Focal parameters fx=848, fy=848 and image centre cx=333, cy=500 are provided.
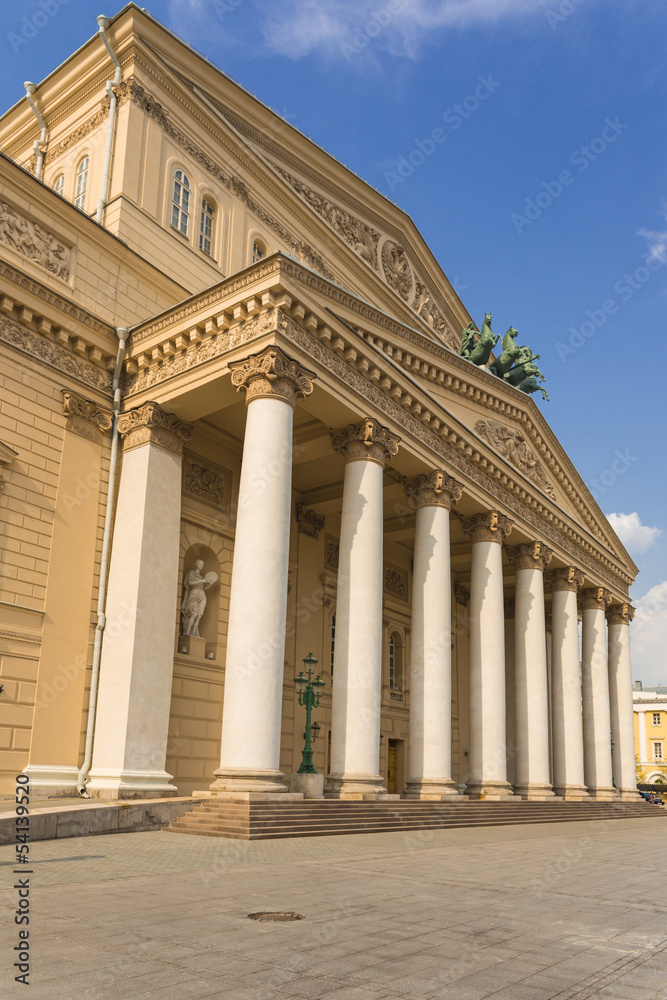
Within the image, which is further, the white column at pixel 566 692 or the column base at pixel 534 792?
the white column at pixel 566 692

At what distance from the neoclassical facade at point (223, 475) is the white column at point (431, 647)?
0.06 meters

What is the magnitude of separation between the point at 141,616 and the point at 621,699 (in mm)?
26285

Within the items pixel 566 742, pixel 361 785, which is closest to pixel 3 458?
pixel 361 785

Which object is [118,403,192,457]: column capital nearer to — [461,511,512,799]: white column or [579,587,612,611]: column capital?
[461,511,512,799]: white column

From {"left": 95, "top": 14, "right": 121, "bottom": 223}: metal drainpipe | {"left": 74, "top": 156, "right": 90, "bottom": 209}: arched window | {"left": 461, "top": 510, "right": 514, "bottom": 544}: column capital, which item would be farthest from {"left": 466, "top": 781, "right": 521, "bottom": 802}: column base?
{"left": 74, "top": 156, "right": 90, "bottom": 209}: arched window

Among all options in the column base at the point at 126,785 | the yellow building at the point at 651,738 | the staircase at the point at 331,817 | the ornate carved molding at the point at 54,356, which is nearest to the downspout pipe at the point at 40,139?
the ornate carved molding at the point at 54,356

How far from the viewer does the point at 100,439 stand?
1897 centimetres

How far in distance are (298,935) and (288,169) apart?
1053 inches

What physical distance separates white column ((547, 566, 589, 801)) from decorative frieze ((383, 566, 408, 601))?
5.81 metres

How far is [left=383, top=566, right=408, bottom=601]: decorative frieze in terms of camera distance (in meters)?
30.1

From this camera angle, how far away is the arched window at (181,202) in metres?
24.1

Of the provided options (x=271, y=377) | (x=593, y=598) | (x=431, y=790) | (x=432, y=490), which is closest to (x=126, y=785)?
(x=431, y=790)

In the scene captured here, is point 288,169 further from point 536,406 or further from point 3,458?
point 3,458

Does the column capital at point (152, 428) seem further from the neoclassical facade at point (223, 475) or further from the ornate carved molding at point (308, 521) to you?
the ornate carved molding at point (308, 521)
